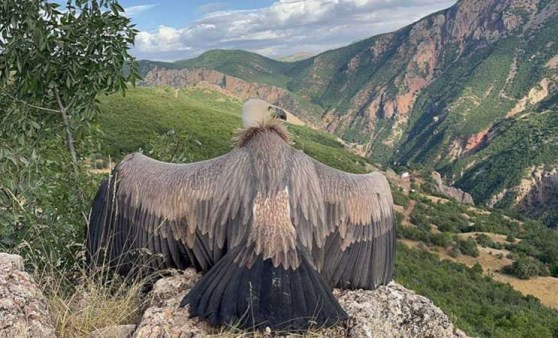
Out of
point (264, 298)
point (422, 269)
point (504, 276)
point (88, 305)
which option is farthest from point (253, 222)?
point (504, 276)

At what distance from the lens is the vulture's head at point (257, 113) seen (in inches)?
175

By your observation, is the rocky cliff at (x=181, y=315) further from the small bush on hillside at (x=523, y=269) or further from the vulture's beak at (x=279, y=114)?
the small bush on hillside at (x=523, y=269)

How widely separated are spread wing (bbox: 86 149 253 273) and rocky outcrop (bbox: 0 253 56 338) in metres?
0.70

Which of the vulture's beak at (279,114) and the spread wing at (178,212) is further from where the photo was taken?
the vulture's beak at (279,114)

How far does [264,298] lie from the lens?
120 inches

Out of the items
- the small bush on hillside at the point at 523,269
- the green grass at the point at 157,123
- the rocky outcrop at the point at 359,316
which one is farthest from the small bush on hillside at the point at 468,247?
the rocky outcrop at the point at 359,316

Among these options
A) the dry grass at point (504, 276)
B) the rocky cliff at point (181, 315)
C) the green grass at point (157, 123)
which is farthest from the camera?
the green grass at point (157, 123)

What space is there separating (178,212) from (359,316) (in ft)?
4.64

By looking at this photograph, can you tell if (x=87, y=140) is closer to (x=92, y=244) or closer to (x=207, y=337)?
(x=92, y=244)

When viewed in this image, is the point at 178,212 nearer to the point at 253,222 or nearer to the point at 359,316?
the point at 253,222

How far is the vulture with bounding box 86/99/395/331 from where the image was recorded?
10.8ft

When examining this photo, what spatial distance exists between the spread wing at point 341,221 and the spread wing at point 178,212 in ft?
1.32

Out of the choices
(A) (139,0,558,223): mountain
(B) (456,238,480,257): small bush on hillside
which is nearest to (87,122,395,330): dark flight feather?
(B) (456,238,480,257): small bush on hillside

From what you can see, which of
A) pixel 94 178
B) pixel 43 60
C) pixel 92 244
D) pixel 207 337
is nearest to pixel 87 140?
pixel 94 178
